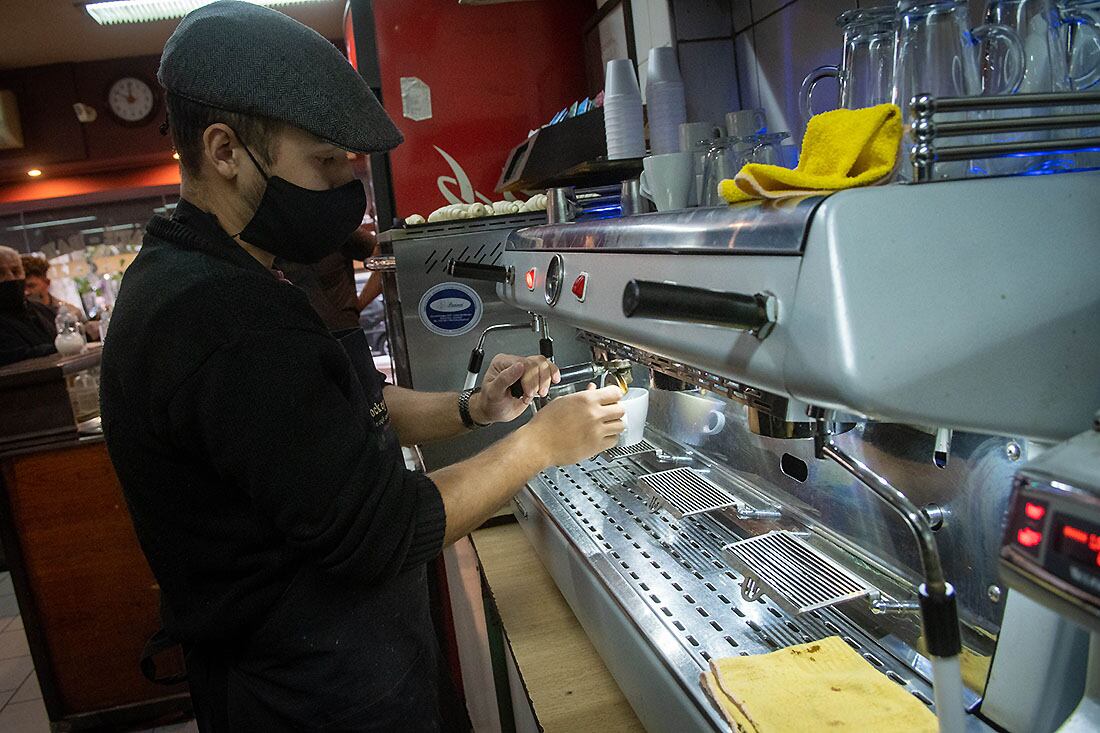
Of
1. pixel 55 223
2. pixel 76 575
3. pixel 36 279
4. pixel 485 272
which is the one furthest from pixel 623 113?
pixel 55 223

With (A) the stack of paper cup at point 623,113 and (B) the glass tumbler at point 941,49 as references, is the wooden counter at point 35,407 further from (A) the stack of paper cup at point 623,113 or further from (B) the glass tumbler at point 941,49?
(B) the glass tumbler at point 941,49

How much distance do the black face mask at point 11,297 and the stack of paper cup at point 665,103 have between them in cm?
334

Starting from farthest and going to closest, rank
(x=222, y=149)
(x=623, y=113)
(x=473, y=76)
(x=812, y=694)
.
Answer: (x=473, y=76)
(x=623, y=113)
(x=222, y=149)
(x=812, y=694)

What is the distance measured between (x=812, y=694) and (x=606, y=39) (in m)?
2.31

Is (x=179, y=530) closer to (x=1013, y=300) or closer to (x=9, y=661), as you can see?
(x=1013, y=300)

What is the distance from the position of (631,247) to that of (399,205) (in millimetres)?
2213

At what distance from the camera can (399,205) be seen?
10.3ft

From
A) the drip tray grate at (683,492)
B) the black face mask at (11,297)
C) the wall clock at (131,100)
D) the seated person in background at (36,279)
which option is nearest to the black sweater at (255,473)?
the drip tray grate at (683,492)

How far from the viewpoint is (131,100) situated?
658cm

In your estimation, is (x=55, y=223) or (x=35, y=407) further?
(x=55, y=223)

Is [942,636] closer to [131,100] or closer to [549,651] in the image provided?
[549,651]

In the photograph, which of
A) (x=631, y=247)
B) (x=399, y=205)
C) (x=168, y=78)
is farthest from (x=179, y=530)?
(x=399, y=205)

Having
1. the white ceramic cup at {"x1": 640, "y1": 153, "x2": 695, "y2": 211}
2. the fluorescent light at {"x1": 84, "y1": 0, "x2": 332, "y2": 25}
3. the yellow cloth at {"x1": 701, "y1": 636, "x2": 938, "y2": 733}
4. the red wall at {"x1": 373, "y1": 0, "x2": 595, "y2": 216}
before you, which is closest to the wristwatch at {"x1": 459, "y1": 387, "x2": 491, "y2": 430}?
the white ceramic cup at {"x1": 640, "y1": 153, "x2": 695, "y2": 211}

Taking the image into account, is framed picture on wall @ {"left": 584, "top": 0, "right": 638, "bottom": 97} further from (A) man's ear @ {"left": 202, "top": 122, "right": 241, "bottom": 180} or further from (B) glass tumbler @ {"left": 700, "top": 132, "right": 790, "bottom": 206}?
(A) man's ear @ {"left": 202, "top": 122, "right": 241, "bottom": 180}
